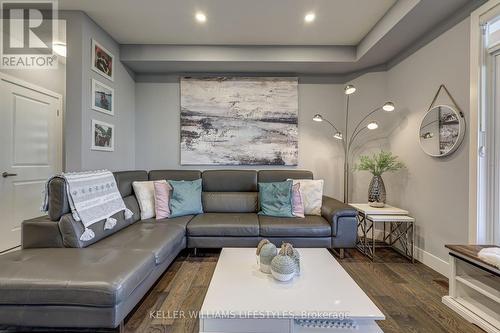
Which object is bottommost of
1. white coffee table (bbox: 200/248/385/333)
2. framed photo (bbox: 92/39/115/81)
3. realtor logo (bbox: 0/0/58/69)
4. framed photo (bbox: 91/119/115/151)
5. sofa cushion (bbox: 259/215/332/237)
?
white coffee table (bbox: 200/248/385/333)

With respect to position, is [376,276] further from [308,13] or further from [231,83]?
[231,83]

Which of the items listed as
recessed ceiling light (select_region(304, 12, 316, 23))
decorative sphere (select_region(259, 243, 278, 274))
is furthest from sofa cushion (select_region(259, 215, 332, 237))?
recessed ceiling light (select_region(304, 12, 316, 23))

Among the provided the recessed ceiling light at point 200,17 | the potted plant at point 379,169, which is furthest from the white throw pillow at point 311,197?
the recessed ceiling light at point 200,17

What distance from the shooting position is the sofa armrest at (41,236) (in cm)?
196

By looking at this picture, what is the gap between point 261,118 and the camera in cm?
373

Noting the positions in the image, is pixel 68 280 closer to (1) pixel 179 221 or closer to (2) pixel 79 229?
(2) pixel 79 229

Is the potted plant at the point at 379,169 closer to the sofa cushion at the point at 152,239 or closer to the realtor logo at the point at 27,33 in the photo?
the sofa cushion at the point at 152,239

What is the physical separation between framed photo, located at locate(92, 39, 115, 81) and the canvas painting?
970 millimetres

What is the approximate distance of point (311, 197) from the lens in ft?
10.4

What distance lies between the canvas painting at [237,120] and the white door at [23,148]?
1806 mm

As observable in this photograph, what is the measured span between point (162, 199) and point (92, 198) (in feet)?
2.84

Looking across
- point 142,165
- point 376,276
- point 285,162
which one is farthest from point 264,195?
point 142,165

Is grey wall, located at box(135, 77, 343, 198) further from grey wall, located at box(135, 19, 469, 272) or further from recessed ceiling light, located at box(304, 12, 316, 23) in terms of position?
recessed ceiling light, located at box(304, 12, 316, 23)

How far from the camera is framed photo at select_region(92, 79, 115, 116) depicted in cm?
281
